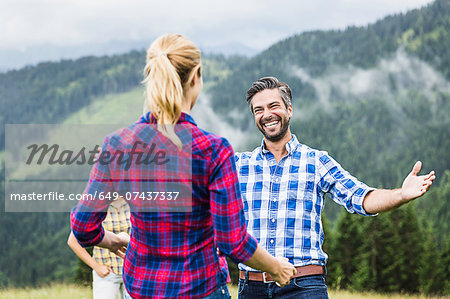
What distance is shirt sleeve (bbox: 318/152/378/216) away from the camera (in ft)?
13.7

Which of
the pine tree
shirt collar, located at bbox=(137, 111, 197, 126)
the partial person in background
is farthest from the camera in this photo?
the pine tree

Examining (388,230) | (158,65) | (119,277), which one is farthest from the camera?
(388,230)

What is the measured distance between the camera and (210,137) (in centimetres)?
254

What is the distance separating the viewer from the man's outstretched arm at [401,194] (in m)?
3.61

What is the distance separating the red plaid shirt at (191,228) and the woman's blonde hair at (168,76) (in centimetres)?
10

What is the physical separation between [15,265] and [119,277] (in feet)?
440

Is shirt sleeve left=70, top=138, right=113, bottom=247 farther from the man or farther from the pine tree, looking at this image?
the pine tree

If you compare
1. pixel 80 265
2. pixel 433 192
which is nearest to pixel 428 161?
pixel 433 192

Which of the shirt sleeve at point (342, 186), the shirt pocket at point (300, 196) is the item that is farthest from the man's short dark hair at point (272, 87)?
the shirt pocket at point (300, 196)

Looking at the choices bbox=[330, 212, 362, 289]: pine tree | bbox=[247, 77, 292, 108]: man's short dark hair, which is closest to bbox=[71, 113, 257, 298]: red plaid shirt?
bbox=[247, 77, 292, 108]: man's short dark hair

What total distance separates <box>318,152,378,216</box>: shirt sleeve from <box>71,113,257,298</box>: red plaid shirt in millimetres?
1801

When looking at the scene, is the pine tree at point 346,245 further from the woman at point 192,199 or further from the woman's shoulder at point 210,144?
the woman's shoulder at point 210,144

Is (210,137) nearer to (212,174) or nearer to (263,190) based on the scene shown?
(212,174)

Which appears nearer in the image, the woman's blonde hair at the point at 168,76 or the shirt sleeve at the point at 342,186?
the woman's blonde hair at the point at 168,76
